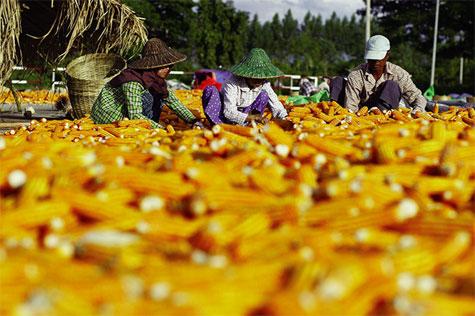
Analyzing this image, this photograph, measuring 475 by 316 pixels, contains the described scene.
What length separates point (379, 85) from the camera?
23.0ft

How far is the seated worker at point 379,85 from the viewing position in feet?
22.1

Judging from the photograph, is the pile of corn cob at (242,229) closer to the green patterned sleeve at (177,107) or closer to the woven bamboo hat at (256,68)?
the woven bamboo hat at (256,68)

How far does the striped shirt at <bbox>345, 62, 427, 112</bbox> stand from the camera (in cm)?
697

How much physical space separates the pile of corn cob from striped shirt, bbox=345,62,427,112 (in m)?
3.66

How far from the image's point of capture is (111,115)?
6.15 metres

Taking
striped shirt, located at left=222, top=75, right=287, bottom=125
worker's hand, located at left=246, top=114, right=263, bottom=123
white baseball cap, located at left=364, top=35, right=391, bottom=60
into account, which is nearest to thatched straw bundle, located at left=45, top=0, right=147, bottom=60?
striped shirt, located at left=222, top=75, right=287, bottom=125

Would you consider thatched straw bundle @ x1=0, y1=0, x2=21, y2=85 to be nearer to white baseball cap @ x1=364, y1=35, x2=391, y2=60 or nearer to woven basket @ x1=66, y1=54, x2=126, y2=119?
woven basket @ x1=66, y1=54, x2=126, y2=119

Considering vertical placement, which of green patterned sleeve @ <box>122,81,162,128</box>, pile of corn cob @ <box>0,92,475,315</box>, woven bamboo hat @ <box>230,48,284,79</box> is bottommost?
pile of corn cob @ <box>0,92,475,315</box>

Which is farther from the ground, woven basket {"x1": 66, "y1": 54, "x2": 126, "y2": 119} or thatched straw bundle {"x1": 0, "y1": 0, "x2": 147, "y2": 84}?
thatched straw bundle {"x1": 0, "y1": 0, "x2": 147, "y2": 84}

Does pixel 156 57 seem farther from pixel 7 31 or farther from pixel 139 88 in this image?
pixel 7 31

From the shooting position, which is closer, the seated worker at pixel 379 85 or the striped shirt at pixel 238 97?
the striped shirt at pixel 238 97

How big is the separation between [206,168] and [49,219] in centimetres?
83

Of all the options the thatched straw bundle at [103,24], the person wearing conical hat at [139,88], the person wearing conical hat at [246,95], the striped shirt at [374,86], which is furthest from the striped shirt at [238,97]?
the thatched straw bundle at [103,24]

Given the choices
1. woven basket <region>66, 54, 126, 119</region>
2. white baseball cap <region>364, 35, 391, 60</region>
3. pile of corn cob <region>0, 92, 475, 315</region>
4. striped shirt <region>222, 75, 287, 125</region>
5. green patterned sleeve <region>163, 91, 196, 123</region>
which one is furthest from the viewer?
woven basket <region>66, 54, 126, 119</region>
